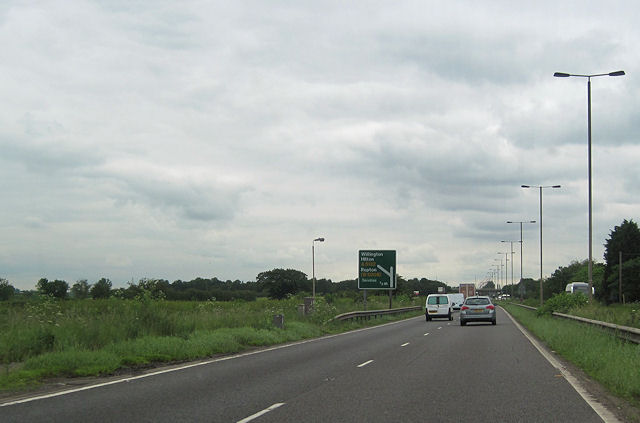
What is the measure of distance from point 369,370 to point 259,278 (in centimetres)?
11730

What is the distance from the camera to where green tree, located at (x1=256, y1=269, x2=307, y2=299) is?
131 metres

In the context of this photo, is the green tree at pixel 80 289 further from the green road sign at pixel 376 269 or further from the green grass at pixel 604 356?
the green road sign at pixel 376 269

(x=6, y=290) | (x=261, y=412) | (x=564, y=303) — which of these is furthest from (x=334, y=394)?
(x=564, y=303)

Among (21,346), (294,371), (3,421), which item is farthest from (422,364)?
(3,421)

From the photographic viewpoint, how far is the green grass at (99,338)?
50.0 ft

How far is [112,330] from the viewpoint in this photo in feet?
63.8

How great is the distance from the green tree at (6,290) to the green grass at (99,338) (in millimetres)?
1599

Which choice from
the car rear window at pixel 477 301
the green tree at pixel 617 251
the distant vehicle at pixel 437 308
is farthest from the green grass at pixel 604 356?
the green tree at pixel 617 251

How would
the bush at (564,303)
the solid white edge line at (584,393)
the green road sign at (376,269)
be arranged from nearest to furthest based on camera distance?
the solid white edge line at (584,393)
the bush at (564,303)
the green road sign at (376,269)

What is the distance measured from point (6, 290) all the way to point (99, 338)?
689 centimetres

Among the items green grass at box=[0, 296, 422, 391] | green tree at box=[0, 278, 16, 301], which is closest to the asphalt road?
green grass at box=[0, 296, 422, 391]

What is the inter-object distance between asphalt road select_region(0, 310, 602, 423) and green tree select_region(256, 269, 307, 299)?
111661 millimetres

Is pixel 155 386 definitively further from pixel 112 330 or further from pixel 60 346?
pixel 112 330

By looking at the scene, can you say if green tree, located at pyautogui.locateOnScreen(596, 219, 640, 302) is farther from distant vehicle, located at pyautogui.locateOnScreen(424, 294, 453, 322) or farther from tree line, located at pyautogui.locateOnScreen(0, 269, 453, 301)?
distant vehicle, located at pyautogui.locateOnScreen(424, 294, 453, 322)
